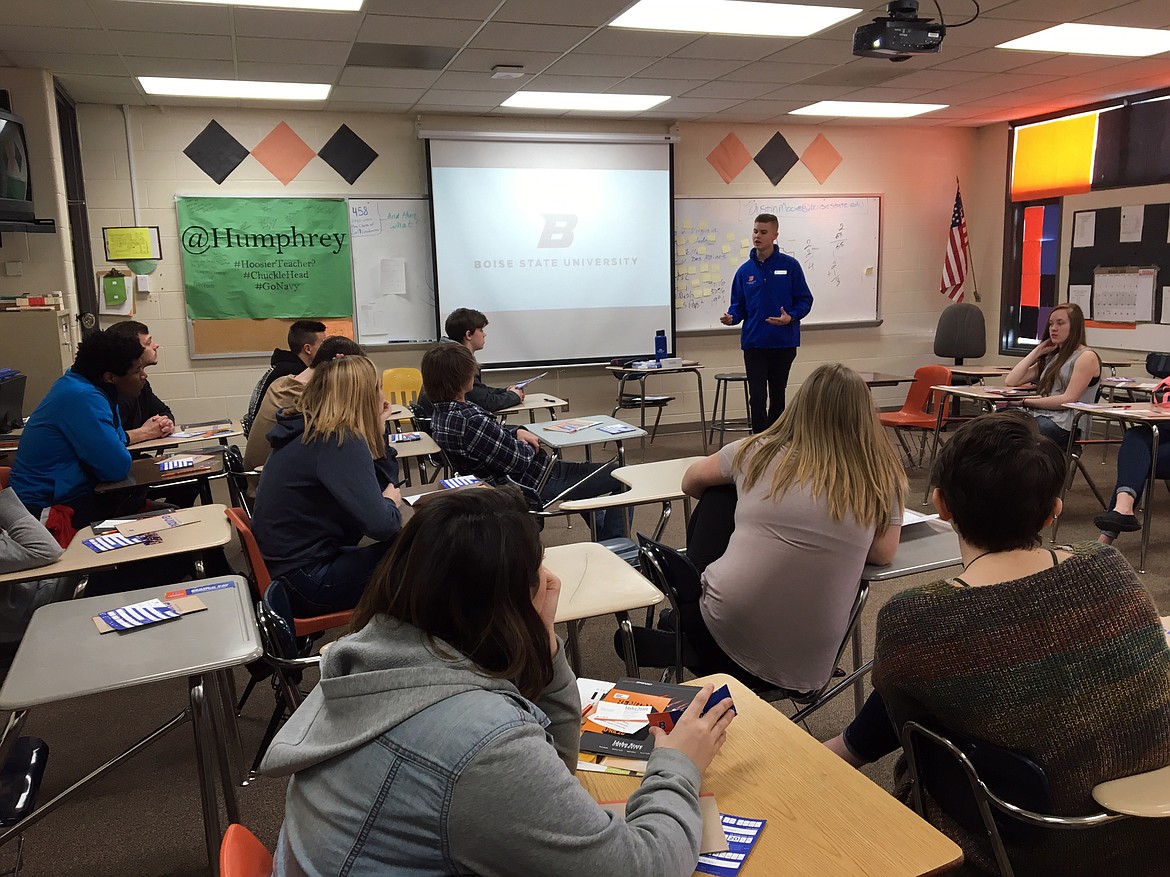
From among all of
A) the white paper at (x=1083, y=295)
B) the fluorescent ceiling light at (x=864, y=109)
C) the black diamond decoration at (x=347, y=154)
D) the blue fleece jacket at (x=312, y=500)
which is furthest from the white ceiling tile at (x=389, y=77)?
the white paper at (x=1083, y=295)

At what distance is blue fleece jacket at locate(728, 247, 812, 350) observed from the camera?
21.1 feet

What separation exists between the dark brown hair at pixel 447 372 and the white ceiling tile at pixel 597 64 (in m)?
2.38

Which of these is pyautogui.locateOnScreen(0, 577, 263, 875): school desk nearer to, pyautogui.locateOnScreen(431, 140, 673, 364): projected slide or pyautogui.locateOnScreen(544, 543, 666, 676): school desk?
pyautogui.locateOnScreen(544, 543, 666, 676): school desk

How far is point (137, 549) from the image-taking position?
96.2 inches

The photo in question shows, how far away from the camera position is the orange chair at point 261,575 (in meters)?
2.34

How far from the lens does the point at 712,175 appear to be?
293 inches

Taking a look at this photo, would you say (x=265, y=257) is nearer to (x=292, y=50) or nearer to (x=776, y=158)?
(x=292, y=50)

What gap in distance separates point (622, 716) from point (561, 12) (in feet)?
12.4

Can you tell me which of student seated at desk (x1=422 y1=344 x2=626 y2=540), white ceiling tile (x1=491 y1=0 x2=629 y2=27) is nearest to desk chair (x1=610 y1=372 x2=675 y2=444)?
white ceiling tile (x1=491 y1=0 x2=629 y2=27)

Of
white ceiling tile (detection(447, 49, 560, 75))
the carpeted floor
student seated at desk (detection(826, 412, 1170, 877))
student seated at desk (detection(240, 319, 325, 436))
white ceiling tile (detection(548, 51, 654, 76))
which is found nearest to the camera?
student seated at desk (detection(826, 412, 1170, 877))

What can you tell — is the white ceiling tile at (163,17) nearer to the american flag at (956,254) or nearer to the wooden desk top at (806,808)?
the wooden desk top at (806,808)

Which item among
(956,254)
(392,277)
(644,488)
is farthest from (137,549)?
(956,254)

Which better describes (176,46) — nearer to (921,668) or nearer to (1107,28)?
(921,668)

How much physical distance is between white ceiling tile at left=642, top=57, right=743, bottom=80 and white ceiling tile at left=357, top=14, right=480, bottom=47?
4.37 ft
